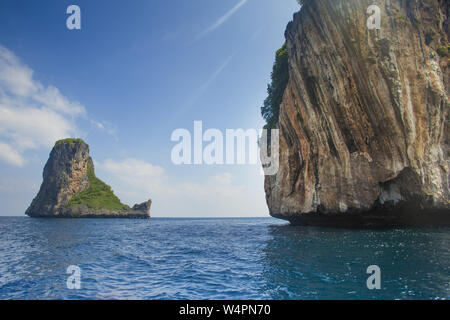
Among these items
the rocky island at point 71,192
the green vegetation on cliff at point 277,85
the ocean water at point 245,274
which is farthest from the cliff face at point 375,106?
the rocky island at point 71,192

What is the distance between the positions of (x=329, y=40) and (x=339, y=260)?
2026cm

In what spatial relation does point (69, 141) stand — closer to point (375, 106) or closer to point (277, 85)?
point (277, 85)

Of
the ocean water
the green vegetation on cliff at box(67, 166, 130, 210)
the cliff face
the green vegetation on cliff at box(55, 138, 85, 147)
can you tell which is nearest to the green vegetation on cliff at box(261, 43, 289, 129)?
the cliff face

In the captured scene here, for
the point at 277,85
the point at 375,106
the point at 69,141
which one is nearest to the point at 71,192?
the point at 69,141

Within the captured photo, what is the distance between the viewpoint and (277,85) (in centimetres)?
3609

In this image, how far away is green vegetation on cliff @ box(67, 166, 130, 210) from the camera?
317ft

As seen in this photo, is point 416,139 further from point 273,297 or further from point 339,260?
point 273,297

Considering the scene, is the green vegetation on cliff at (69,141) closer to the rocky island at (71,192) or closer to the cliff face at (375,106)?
the rocky island at (71,192)

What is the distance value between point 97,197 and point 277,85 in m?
95.7

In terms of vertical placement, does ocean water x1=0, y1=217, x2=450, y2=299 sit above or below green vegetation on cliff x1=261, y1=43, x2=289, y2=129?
below

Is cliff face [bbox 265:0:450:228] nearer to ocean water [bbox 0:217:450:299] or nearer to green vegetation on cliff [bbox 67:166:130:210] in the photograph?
ocean water [bbox 0:217:450:299]

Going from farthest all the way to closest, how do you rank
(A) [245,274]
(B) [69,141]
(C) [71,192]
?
(B) [69,141] → (C) [71,192] → (A) [245,274]

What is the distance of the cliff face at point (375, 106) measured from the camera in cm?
2102
